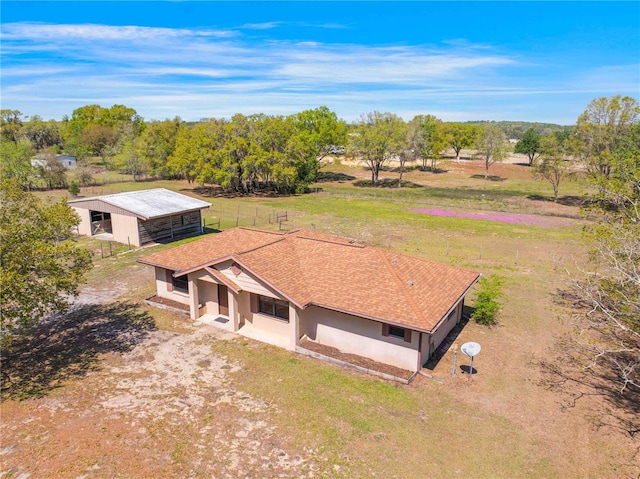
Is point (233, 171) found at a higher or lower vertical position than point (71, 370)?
higher

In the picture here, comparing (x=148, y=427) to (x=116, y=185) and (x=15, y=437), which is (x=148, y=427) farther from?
(x=116, y=185)

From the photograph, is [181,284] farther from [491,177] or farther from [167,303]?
[491,177]

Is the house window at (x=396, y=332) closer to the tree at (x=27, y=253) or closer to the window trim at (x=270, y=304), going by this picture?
the window trim at (x=270, y=304)

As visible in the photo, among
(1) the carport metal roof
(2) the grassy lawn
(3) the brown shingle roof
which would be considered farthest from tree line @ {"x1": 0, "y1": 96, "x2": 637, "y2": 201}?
(3) the brown shingle roof

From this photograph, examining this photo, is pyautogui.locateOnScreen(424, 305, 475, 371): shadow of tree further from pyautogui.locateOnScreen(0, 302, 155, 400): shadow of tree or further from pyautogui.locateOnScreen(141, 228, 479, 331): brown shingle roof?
pyautogui.locateOnScreen(0, 302, 155, 400): shadow of tree

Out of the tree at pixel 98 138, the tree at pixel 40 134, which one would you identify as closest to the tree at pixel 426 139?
the tree at pixel 98 138

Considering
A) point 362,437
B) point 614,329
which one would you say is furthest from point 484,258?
point 362,437
